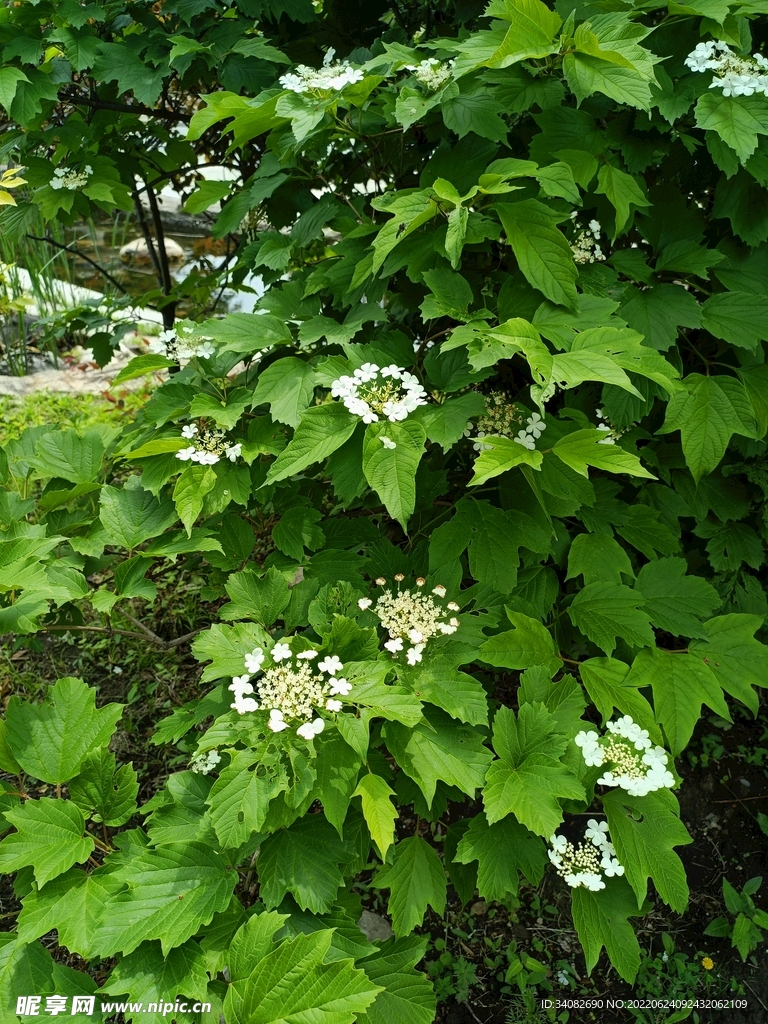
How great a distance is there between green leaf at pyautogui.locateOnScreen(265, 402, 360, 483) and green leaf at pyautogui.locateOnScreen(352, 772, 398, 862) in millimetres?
618

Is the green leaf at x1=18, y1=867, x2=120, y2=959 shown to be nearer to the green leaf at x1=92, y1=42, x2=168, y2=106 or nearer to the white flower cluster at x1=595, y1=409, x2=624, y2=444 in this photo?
the white flower cluster at x1=595, y1=409, x2=624, y2=444

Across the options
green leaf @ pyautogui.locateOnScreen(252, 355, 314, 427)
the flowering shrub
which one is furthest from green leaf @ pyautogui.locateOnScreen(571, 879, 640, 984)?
green leaf @ pyautogui.locateOnScreen(252, 355, 314, 427)

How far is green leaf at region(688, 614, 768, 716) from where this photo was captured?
5.67 ft

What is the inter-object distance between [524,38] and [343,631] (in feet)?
4.02

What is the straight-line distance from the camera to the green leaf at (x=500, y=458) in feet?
4.60

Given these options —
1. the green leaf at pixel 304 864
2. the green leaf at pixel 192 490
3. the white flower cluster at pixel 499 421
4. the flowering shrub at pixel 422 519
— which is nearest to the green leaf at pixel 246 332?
the flowering shrub at pixel 422 519

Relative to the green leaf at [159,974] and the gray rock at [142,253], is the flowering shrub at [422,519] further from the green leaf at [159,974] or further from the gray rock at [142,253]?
the gray rock at [142,253]

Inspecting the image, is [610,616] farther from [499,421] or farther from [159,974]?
[159,974]

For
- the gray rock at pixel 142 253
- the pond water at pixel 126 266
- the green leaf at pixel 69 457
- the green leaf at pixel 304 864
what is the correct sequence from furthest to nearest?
the gray rock at pixel 142 253 < the pond water at pixel 126 266 < the green leaf at pixel 69 457 < the green leaf at pixel 304 864

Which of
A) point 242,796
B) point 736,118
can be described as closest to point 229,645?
point 242,796

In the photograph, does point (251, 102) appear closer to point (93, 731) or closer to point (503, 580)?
point (503, 580)

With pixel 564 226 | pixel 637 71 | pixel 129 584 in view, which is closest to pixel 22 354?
pixel 129 584

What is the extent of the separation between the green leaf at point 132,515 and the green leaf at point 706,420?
1251 mm

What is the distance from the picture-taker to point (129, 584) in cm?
184
